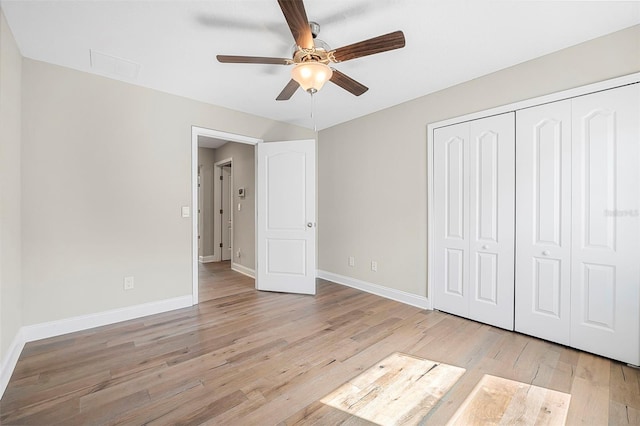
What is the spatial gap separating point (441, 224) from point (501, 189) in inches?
26.5

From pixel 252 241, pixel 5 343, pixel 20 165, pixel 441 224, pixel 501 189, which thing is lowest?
pixel 5 343

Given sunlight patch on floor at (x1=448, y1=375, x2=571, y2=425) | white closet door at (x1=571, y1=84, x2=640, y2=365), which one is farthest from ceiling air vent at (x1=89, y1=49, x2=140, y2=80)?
white closet door at (x1=571, y1=84, x2=640, y2=365)

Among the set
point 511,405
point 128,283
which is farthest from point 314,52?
point 128,283

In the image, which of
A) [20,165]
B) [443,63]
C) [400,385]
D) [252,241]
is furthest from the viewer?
[252,241]

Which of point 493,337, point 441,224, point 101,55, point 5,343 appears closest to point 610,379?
point 493,337

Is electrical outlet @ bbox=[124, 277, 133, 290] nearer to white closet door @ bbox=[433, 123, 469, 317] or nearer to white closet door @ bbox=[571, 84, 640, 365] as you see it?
white closet door @ bbox=[433, 123, 469, 317]

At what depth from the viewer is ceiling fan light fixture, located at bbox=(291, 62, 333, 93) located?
180 centimetres

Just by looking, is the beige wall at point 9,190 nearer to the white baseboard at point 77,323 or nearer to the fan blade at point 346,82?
the white baseboard at point 77,323

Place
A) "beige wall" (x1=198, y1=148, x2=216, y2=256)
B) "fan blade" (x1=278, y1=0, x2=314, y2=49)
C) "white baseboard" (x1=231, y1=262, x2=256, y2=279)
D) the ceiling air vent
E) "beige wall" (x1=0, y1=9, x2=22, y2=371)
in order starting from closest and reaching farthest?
"fan blade" (x1=278, y1=0, x2=314, y2=49) → "beige wall" (x1=0, y1=9, x2=22, y2=371) → the ceiling air vent → "white baseboard" (x1=231, y1=262, x2=256, y2=279) → "beige wall" (x1=198, y1=148, x2=216, y2=256)

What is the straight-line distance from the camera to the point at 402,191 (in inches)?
134

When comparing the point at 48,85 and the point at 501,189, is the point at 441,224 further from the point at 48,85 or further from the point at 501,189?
the point at 48,85

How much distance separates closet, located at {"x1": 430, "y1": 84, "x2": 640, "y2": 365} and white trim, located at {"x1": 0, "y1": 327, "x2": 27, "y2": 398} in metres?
3.56

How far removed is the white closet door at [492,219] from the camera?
2564 mm

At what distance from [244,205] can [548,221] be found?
418 cm
